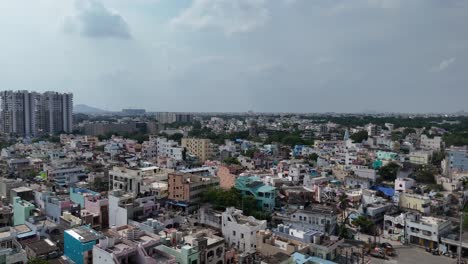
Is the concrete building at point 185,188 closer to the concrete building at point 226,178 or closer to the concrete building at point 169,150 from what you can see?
the concrete building at point 226,178

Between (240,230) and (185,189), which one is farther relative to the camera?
(185,189)

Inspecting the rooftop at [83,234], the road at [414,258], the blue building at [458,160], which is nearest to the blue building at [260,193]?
the road at [414,258]

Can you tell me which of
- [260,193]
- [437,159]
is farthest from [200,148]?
Answer: [437,159]

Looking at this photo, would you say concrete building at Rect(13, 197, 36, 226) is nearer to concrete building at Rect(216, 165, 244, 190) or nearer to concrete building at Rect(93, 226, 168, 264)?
concrete building at Rect(93, 226, 168, 264)

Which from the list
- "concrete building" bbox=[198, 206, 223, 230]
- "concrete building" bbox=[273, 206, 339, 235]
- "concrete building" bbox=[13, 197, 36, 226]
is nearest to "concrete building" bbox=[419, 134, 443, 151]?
"concrete building" bbox=[273, 206, 339, 235]

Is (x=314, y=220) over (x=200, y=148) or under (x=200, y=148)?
under

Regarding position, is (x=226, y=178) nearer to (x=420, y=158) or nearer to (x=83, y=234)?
(x=83, y=234)
